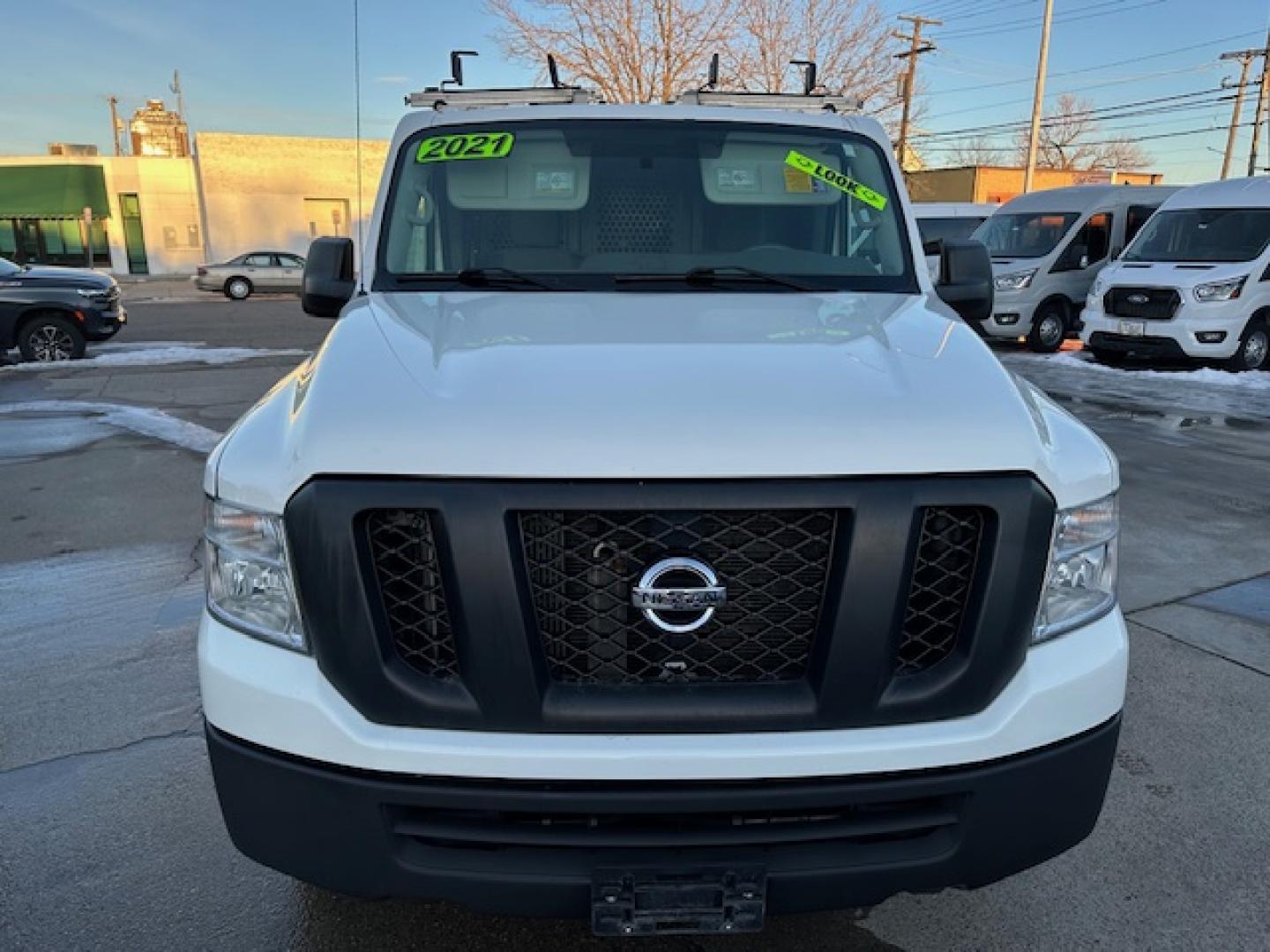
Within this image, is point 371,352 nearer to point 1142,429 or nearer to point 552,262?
point 552,262

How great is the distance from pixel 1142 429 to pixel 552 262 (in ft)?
26.5

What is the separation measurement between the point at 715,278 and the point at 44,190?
4878 cm

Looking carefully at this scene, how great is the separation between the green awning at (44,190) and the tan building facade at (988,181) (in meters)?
37.6

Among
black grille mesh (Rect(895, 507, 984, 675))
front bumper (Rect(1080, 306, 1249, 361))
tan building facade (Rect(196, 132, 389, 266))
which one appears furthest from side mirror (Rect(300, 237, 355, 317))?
tan building facade (Rect(196, 132, 389, 266))

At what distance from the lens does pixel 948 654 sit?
1831 mm

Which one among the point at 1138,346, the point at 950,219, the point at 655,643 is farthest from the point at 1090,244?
the point at 655,643

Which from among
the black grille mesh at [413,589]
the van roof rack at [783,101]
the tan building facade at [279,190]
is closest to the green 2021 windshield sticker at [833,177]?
the van roof rack at [783,101]

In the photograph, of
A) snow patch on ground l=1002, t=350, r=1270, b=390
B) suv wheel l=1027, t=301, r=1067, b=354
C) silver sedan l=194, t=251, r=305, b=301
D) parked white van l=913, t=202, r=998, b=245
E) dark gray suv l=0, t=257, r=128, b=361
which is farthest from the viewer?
silver sedan l=194, t=251, r=305, b=301

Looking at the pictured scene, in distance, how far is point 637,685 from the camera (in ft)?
5.90

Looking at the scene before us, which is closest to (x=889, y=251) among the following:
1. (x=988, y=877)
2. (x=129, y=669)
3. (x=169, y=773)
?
(x=988, y=877)

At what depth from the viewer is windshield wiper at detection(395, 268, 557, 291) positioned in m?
2.98

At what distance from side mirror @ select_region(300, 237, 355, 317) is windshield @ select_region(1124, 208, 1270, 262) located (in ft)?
44.5

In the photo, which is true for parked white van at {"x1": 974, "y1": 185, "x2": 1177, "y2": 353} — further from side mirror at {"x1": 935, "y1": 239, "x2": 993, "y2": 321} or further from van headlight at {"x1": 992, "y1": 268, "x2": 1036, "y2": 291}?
side mirror at {"x1": 935, "y1": 239, "x2": 993, "y2": 321}

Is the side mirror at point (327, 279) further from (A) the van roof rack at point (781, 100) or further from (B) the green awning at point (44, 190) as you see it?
(B) the green awning at point (44, 190)
